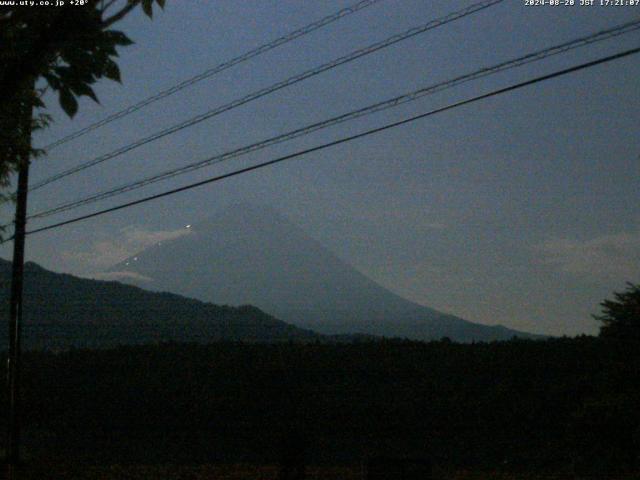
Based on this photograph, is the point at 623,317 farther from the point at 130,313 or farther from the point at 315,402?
the point at 130,313

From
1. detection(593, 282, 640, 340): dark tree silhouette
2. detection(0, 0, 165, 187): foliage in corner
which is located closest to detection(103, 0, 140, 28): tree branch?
detection(0, 0, 165, 187): foliage in corner

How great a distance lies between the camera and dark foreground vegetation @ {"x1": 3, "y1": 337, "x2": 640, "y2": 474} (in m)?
23.8

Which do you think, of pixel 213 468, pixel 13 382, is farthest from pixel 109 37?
pixel 213 468

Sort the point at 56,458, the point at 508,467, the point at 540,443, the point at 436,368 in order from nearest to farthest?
1. the point at 508,467
2. the point at 56,458
3. the point at 540,443
4. the point at 436,368

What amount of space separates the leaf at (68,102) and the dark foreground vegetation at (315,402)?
17.3 m

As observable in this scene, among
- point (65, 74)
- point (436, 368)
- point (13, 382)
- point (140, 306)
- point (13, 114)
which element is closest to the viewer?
point (65, 74)

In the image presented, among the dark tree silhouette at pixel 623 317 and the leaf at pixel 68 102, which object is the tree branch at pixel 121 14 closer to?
the leaf at pixel 68 102

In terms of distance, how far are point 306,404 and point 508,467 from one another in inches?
404

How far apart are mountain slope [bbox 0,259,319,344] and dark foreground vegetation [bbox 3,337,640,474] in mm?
25349

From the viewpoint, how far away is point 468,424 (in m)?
26.2

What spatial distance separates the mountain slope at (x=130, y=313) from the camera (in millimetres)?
61250

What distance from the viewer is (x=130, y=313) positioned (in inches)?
2542

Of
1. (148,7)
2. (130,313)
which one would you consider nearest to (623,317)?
(148,7)

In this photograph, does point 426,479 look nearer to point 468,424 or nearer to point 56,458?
point 56,458
